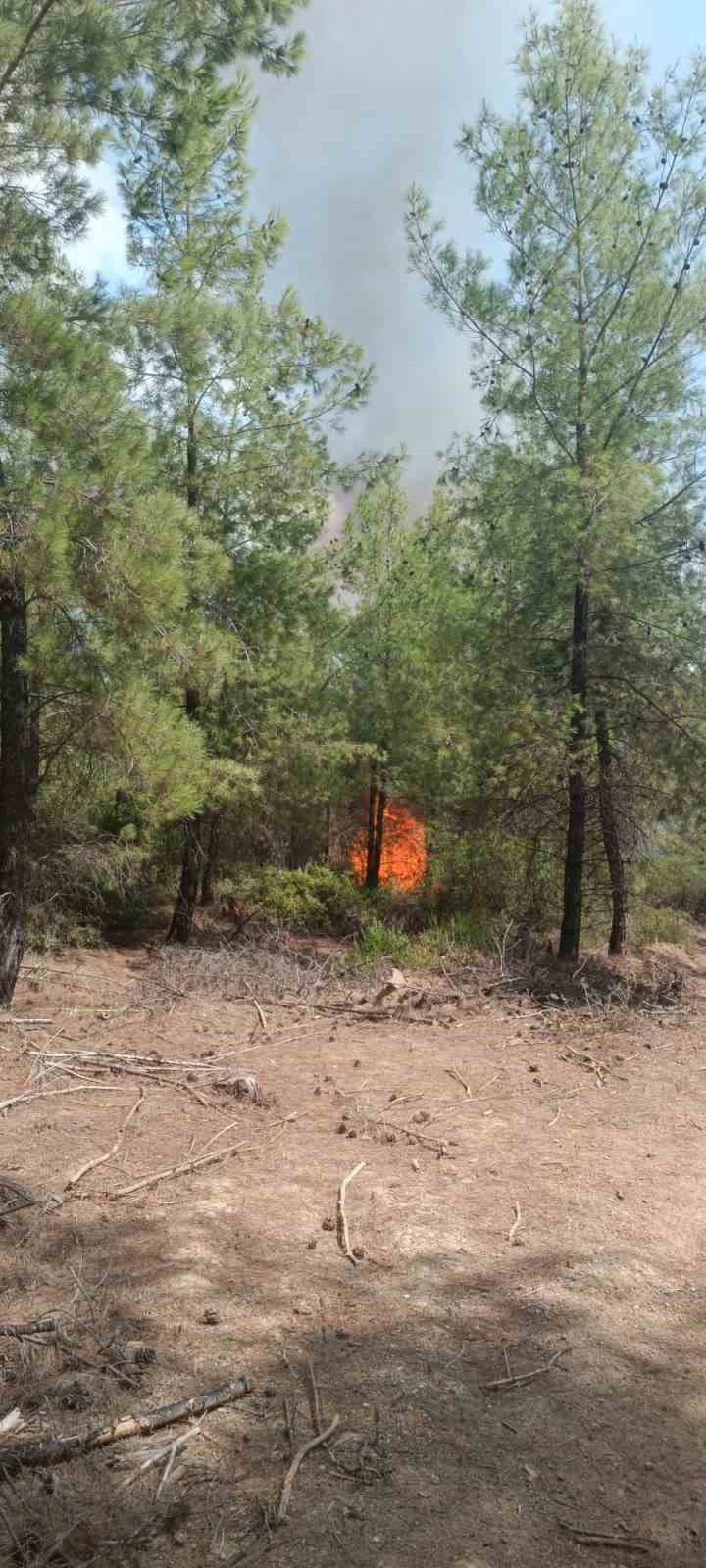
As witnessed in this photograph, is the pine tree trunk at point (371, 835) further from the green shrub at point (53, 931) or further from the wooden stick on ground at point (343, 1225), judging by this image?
the wooden stick on ground at point (343, 1225)

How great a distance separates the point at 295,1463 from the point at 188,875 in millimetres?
10852

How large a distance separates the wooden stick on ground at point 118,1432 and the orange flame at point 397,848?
52.8 feet

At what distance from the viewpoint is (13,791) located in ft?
27.5

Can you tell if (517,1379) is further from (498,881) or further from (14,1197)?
(498,881)

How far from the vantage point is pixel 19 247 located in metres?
7.84

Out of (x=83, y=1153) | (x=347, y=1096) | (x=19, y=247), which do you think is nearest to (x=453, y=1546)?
(x=83, y=1153)

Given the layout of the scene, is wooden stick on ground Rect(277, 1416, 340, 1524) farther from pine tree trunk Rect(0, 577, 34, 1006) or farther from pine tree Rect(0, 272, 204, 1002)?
pine tree trunk Rect(0, 577, 34, 1006)

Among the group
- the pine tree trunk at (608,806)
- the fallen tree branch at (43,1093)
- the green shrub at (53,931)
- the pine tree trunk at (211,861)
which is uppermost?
the pine tree trunk at (608,806)

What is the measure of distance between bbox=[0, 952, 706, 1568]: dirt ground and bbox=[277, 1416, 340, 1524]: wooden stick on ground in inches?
1.0

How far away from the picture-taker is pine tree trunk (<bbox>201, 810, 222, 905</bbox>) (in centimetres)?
1502

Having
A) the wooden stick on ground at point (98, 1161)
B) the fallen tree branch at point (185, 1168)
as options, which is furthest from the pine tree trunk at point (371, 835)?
the fallen tree branch at point (185, 1168)

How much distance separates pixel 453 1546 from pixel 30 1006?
21.5ft

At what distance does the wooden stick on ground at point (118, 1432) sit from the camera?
2898 mm

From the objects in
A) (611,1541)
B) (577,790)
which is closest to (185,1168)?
(611,1541)
